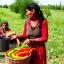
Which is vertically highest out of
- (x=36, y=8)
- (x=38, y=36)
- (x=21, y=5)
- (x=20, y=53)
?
(x=36, y=8)

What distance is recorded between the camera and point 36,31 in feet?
14.1

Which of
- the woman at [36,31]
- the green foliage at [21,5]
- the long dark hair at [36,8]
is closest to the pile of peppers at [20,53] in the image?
Result: the woman at [36,31]

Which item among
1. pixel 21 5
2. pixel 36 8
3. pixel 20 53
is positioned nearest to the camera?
pixel 20 53

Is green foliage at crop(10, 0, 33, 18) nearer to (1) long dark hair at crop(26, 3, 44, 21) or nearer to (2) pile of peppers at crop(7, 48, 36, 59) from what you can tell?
(1) long dark hair at crop(26, 3, 44, 21)

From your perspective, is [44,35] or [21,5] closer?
[44,35]

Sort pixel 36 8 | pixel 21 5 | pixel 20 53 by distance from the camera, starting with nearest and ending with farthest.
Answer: pixel 20 53 → pixel 36 8 → pixel 21 5

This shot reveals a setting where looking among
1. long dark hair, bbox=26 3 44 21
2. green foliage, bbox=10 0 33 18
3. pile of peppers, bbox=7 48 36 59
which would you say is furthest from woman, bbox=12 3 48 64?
green foliage, bbox=10 0 33 18

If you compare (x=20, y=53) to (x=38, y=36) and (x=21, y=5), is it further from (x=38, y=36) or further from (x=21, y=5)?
(x=21, y=5)

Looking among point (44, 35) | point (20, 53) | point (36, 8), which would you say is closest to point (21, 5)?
point (36, 8)

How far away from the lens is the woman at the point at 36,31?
4.25m

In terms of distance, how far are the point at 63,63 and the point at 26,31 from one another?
4.54m

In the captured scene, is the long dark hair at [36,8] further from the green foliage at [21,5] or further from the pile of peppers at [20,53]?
the green foliage at [21,5]

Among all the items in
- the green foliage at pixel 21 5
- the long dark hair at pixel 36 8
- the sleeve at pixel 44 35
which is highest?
the long dark hair at pixel 36 8

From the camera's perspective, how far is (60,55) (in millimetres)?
9875
